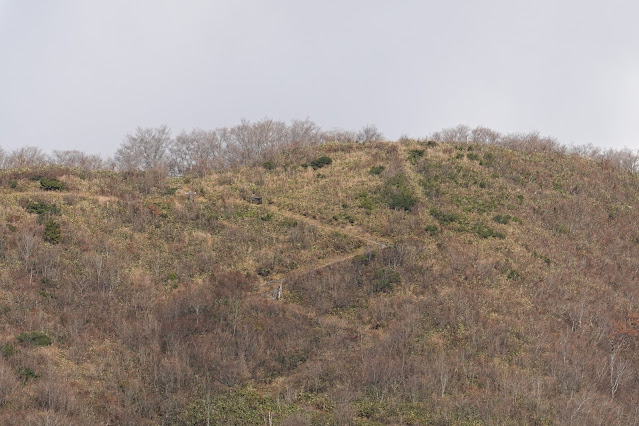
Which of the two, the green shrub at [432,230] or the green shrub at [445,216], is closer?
the green shrub at [432,230]

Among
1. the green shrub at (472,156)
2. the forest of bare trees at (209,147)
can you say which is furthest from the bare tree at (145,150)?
the green shrub at (472,156)

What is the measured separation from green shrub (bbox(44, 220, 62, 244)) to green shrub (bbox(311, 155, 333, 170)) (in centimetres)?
2104

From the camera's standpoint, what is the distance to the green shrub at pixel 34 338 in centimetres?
2342

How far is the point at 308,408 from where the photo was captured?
2030 cm

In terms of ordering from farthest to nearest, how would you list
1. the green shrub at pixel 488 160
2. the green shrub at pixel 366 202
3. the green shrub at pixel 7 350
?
1. the green shrub at pixel 488 160
2. the green shrub at pixel 366 202
3. the green shrub at pixel 7 350

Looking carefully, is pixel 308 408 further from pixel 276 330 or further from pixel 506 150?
pixel 506 150

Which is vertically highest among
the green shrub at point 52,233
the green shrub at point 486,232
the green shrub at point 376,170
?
the green shrub at point 376,170

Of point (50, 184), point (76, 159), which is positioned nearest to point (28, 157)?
point (76, 159)

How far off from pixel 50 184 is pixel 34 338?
18.1m

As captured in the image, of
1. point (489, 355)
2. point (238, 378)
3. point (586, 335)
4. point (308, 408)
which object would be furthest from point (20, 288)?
point (586, 335)

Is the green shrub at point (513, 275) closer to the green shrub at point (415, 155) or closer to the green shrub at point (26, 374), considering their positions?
the green shrub at point (415, 155)

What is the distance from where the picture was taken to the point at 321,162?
4681 centimetres

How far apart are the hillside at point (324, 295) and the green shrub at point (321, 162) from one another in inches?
8.0

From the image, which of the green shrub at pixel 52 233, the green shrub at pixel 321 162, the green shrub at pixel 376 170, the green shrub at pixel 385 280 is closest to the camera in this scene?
the green shrub at pixel 385 280
